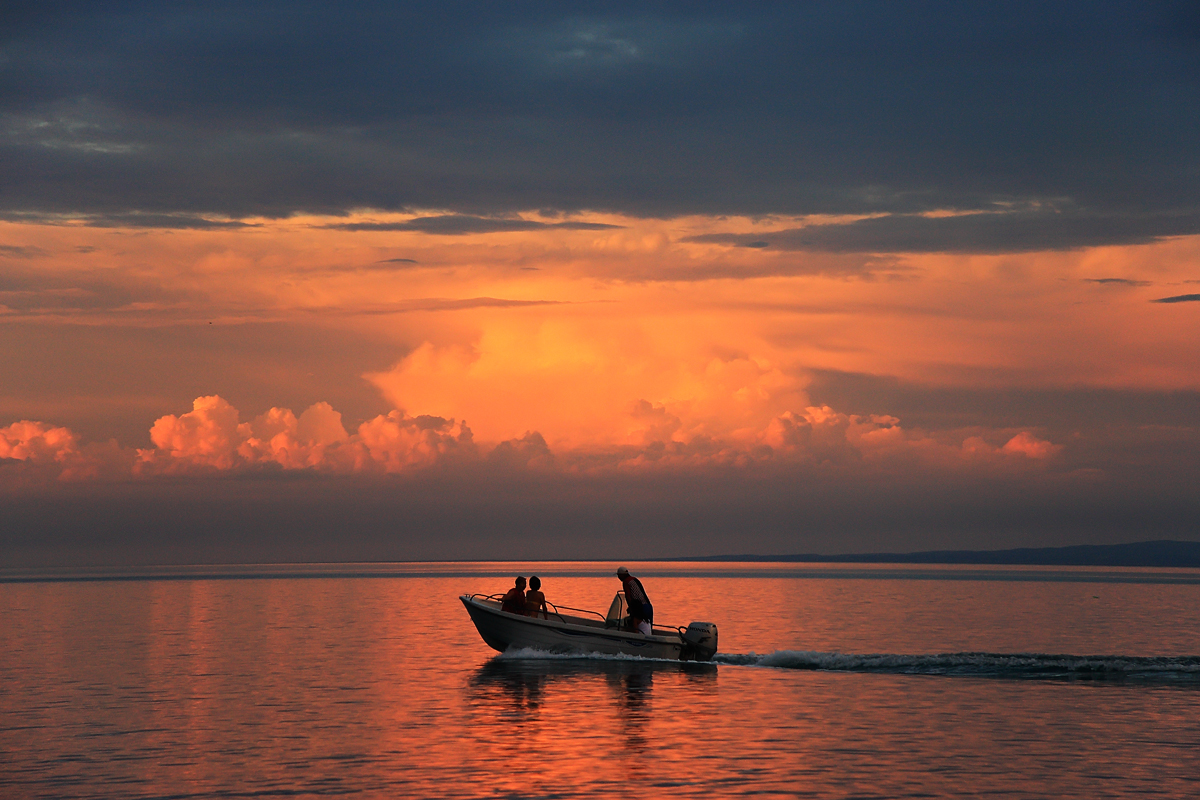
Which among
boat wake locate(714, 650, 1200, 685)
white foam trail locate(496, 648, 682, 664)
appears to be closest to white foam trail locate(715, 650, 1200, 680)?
boat wake locate(714, 650, 1200, 685)

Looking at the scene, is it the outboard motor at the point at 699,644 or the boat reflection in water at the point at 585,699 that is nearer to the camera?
the boat reflection in water at the point at 585,699

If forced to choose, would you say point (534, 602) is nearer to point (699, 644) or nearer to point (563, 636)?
point (563, 636)

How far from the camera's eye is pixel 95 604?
96125 mm

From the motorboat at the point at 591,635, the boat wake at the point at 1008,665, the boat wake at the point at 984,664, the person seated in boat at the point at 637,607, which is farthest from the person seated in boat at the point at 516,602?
the boat wake at the point at 1008,665

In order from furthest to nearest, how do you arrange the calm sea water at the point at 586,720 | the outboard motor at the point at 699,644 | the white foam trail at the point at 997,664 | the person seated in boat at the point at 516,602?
the person seated in boat at the point at 516,602 < the outboard motor at the point at 699,644 < the white foam trail at the point at 997,664 < the calm sea water at the point at 586,720

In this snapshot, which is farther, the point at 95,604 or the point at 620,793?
the point at 95,604

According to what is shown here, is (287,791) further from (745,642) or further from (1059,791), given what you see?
(745,642)

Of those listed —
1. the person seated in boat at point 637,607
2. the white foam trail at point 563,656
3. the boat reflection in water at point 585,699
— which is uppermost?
the person seated in boat at point 637,607

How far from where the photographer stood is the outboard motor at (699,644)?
3938 cm

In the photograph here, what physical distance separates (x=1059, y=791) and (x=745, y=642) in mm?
33618

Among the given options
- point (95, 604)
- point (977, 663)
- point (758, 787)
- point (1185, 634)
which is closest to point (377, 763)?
point (758, 787)

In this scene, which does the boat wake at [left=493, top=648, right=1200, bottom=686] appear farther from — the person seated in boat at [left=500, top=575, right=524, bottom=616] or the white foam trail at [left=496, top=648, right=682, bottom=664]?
the person seated in boat at [left=500, top=575, right=524, bottom=616]

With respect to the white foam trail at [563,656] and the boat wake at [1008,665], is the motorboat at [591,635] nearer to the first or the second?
the white foam trail at [563,656]

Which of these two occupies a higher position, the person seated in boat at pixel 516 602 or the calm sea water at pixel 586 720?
the person seated in boat at pixel 516 602
